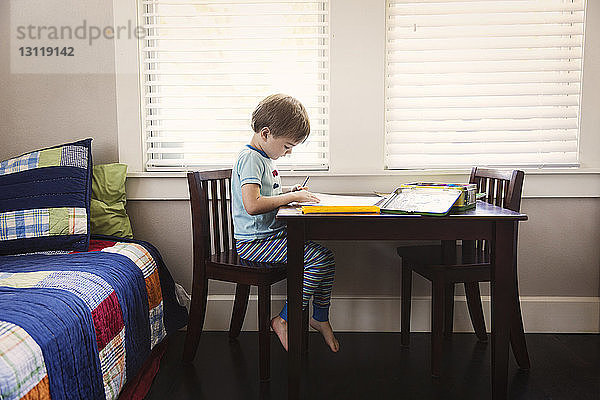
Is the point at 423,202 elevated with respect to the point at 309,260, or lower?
elevated

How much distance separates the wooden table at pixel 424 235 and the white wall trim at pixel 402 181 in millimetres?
762

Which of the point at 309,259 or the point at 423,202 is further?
the point at 309,259

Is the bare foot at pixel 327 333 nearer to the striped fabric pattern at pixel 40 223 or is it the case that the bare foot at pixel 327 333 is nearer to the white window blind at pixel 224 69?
the white window blind at pixel 224 69

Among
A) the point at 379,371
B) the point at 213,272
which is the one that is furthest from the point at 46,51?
Answer: the point at 379,371

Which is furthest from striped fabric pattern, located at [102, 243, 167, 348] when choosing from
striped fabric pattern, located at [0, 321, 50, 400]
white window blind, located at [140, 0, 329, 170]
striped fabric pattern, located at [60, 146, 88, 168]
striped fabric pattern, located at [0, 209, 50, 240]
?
striped fabric pattern, located at [0, 321, 50, 400]

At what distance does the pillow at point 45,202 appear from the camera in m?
2.11

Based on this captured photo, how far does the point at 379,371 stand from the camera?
217 centimetres

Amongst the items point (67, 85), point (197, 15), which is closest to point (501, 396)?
point (197, 15)

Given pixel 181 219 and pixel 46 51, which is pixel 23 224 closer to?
pixel 181 219

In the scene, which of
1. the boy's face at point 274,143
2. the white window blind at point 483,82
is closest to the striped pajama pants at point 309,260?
the boy's face at point 274,143

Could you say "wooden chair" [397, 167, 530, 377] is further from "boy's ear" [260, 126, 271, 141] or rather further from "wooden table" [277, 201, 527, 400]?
"boy's ear" [260, 126, 271, 141]

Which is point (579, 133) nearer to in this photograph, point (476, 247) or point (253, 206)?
point (476, 247)

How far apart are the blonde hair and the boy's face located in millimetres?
16

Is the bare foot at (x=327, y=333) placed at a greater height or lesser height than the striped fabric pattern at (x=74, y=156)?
lesser
